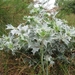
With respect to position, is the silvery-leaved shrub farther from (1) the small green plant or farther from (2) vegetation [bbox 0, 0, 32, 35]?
(2) vegetation [bbox 0, 0, 32, 35]

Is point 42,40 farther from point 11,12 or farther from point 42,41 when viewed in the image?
point 11,12

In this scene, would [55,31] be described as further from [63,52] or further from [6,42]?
[6,42]

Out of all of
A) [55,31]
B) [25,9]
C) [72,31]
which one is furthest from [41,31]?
[25,9]

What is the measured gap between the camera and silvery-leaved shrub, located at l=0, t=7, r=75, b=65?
7.99 feet

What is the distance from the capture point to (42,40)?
2.30m

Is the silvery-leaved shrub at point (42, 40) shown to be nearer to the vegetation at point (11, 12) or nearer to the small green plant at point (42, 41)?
the small green plant at point (42, 41)

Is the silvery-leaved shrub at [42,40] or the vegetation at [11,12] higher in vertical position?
the vegetation at [11,12]

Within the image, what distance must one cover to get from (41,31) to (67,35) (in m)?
0.34

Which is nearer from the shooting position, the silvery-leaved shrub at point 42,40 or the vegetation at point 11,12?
the silvery-leaved shrub at point 42,40

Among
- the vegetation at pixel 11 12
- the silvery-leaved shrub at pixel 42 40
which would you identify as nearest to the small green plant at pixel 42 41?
the silvery-leaved shrub at pixel 42 40

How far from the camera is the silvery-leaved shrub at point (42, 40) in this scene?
2436 mm

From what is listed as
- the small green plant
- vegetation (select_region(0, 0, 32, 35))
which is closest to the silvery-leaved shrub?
the small green plant

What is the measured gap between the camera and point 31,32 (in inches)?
101

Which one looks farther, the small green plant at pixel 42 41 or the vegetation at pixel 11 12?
the vegetation at pixel 11 12
